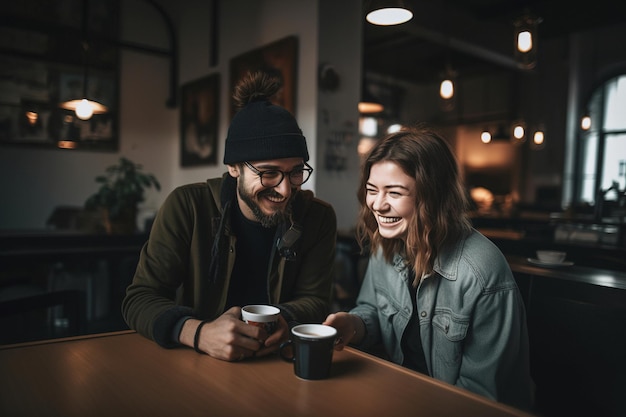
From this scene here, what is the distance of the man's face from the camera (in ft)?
5.17

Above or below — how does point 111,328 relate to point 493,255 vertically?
below

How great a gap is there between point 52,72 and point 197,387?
19.8ft

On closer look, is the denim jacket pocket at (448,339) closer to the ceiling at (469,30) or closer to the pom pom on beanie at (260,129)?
the pom pom on beanie at (260,129)

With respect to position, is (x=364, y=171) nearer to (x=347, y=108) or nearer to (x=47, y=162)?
(x=347, y=108)

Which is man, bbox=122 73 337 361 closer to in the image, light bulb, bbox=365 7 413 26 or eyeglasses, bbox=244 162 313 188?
eyeglasses, bbox=244 162 313 188

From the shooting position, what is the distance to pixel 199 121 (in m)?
5.96

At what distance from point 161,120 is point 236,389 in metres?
6.30


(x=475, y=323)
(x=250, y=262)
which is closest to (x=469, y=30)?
(x=250, y=262)

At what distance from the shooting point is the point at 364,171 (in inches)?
61.5

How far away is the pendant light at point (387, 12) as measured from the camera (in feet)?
8.52

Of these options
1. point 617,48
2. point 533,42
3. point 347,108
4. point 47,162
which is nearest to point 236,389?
point 347,108

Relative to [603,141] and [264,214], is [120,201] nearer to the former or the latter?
[264,214]

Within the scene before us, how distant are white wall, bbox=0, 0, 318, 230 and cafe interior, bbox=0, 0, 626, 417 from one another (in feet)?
0.07

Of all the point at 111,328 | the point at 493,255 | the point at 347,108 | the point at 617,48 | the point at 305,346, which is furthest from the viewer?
the point at 617,48
